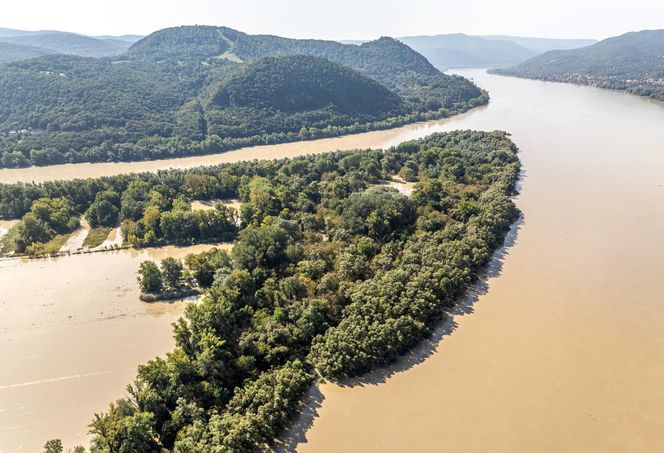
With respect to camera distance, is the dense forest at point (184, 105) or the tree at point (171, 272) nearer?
the tree at point (171, 272)

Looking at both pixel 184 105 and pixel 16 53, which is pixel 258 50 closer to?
pixel 184 105

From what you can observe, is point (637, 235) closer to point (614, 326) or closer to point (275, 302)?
point (614, 326)

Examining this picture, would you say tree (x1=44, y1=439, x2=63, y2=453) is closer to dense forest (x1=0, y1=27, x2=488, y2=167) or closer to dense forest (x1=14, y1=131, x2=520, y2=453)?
dense forest (x1=14, y1=131, x2=520, y2=453)

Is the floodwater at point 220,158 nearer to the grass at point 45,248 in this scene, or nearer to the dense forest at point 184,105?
the dense forest at point 184,105

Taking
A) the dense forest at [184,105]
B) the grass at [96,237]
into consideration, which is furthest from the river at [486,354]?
the dense forest at [184,105]

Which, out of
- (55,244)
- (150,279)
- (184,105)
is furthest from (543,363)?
(184,105)
